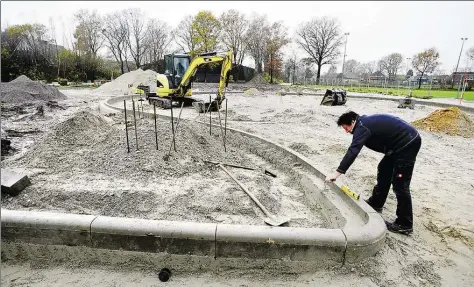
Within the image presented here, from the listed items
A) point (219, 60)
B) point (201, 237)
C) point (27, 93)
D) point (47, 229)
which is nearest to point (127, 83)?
point (27, 93)

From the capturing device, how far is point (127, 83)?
2420 cm

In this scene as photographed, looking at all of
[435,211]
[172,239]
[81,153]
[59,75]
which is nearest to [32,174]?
[81,153]

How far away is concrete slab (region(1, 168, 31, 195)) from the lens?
4090 mm

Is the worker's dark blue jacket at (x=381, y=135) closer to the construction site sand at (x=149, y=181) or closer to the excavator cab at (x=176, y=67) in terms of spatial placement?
the construction site sand at (x=149, y=181)

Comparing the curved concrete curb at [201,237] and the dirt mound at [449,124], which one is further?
the dirt mound at [449,124]

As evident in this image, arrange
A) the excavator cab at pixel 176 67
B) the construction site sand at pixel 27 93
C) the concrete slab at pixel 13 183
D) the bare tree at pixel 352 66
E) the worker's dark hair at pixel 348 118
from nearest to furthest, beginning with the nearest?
the worker's dark hair at pixel 348 118, the concrete slab at pixel 13 183, the excavator cab at pixel 176 67, the construction site sand at pixel 27 93, the bare tree at pixel 352 66

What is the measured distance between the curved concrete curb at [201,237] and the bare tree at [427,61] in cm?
5048

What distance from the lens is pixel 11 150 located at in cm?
633

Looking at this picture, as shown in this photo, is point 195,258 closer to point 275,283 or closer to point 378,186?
point 275,283

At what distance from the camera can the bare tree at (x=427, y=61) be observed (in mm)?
44081

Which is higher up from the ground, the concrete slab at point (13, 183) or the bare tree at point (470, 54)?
the bare tree at point (470, 54)

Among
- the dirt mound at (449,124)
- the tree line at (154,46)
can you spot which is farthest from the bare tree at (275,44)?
the dirt mound at (449,124)

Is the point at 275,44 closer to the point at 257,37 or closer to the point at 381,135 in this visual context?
the point at 257,37

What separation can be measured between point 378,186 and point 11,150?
723 cm
